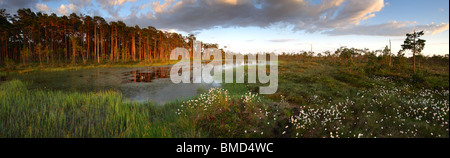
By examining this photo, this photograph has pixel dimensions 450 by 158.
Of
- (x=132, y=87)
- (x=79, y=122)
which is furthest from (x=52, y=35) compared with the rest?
(x=79, y=122)

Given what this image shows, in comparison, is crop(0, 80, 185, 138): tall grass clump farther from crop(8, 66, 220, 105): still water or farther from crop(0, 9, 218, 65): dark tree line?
crop(0, 9, 218, 65): dark tree line

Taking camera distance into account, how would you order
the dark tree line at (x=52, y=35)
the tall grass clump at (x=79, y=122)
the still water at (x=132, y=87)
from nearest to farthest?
1. the tall grass clump at (x=79, y=122)
2. the still water at (x=132, y=87)
3. the dark tree line at (x=52, y=35)

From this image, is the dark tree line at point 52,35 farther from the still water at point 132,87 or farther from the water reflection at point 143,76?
the still water at point 132,87

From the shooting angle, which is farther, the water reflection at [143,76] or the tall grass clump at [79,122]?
the water reflection at [143,76]

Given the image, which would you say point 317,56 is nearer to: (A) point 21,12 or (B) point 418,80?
(B) point 418,80

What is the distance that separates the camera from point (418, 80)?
13.6 meters

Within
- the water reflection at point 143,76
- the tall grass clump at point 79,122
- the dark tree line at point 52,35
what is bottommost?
the tall grass clump at point 79,122

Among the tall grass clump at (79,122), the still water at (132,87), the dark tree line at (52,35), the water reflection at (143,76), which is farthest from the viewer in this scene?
the dark tree line at (52,35)

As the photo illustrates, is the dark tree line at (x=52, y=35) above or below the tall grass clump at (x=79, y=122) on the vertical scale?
above

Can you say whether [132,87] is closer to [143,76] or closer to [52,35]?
[143,76]

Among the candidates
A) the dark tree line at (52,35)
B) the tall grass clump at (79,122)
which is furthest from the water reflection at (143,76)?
the dark tree line at (52,35)
